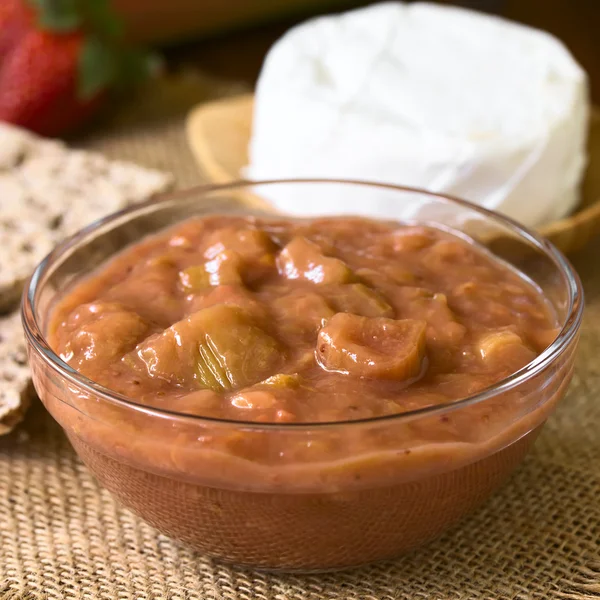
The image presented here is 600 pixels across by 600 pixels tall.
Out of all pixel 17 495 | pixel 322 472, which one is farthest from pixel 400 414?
pixel 17 495

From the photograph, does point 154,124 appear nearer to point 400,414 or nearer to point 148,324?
point 148,324

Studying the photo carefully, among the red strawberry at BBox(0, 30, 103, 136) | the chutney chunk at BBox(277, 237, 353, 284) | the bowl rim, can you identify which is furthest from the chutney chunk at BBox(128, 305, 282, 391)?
the red strawberry at BBox(0, 30, 103, 136)

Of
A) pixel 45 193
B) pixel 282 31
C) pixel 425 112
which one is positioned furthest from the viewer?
pixel 282 31

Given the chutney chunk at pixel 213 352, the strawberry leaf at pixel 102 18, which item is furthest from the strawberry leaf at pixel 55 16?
the chutney chunk at pixel 213 352

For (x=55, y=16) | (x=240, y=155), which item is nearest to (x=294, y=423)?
(x=240, y=155)

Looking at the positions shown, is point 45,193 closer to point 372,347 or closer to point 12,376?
point 12,376

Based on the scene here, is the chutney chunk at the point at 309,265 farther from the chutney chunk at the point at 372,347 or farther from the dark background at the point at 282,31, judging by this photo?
the dark background at the point at 282,31
